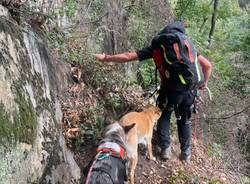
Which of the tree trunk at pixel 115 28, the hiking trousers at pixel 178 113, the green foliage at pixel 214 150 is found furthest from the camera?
the green foliage at pixel 214 150

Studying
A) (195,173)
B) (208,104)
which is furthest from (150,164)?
(208,104)

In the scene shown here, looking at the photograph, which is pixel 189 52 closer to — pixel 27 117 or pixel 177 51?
pixel 177 51

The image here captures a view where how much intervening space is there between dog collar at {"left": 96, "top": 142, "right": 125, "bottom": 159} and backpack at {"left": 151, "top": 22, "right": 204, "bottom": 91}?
4.58ft

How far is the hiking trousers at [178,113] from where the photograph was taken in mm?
5504

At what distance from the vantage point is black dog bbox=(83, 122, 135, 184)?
145 inches

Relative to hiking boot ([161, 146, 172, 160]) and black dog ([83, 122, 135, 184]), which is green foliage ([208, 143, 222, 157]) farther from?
black dog ([83, 122, 135, 184])

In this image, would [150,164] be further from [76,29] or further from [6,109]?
[6,109]

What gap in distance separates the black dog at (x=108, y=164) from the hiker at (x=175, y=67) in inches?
46.6

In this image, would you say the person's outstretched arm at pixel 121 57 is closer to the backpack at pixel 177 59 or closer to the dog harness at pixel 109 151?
the backpack at pixel 177 59

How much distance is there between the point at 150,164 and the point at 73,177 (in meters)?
1.74

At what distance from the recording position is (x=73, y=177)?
4363 millimetres

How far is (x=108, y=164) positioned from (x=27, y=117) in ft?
3.12

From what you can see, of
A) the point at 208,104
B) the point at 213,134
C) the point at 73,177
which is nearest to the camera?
the point at 73,177

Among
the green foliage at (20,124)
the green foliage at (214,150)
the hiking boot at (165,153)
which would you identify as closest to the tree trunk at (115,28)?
the hiking boot at (165,153)
